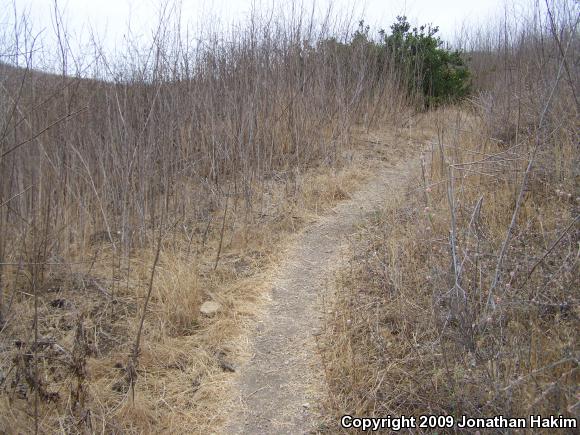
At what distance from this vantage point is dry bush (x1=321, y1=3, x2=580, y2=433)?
5.49 feet

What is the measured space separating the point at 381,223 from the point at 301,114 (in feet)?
7.09

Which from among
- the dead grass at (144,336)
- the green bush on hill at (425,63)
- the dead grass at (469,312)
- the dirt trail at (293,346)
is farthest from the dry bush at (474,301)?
the green bush on hill at (425,63)

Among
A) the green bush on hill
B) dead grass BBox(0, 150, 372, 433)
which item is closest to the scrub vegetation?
dead grass BBox(0, 150, 372, 433)

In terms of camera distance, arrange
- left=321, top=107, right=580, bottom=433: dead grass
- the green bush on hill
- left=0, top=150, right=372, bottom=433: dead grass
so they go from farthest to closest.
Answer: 1. the green bush on hill
2. left=0, top=150, right=372, bottom=433: dead grass
3. left=321, top=107, right=580, bottom=433: dead grass

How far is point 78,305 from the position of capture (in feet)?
9.12

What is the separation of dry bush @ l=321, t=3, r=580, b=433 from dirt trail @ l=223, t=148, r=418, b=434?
14 centimetres

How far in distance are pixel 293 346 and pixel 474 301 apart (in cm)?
106

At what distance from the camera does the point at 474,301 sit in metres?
1.93

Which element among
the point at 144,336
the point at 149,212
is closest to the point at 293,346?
the point at 144,336

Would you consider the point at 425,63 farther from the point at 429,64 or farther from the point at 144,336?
the point at 144,336

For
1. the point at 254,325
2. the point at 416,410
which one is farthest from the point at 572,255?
the point at 254,325

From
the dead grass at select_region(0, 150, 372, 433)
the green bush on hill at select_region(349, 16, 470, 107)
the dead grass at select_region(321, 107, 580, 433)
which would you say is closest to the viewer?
the dead grass at select_region(321, 107, 580, 433)

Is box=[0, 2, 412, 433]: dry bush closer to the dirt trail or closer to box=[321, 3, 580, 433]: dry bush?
the dirt trail

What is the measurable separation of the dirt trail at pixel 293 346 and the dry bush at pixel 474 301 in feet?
0.46
